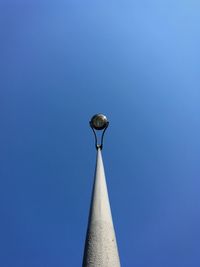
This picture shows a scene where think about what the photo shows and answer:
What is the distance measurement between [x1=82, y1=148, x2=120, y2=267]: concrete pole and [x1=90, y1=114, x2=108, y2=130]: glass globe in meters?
2.74

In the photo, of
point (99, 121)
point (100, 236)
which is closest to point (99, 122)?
point (99, 121)

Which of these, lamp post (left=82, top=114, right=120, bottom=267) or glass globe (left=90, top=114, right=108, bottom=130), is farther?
glass globe (left=90, top=114, right=108, bottom=130)

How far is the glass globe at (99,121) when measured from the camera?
8180 mm

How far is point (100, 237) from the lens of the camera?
498 centimetres

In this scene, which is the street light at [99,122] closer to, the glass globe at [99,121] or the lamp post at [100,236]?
the glass globe at [99,121]

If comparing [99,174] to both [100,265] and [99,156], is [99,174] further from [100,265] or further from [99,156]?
[100,265]

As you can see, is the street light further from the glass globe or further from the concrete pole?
the concrete pole

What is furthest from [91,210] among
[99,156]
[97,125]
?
[97,125]

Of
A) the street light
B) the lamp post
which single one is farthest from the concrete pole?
the street light

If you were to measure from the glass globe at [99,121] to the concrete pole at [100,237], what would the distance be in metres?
2.74

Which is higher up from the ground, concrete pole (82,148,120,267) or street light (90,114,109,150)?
street light (90,114,109,150)

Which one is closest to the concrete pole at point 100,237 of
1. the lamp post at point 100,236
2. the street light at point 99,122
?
the lamp post at point 100,236

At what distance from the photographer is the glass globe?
8180mm

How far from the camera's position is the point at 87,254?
192 inches
